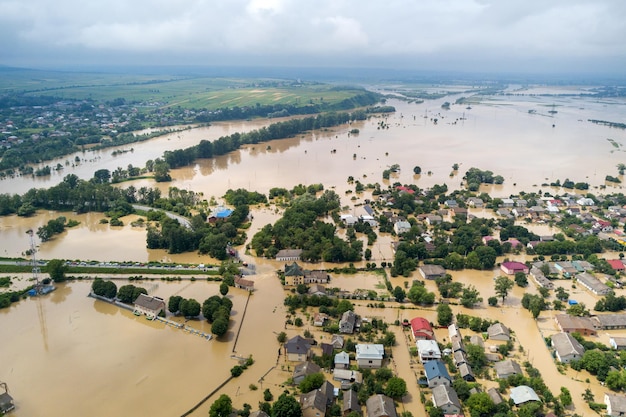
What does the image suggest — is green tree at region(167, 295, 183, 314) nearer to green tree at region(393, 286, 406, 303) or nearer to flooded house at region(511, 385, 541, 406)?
green tree at region(393, 286, 406, 303)

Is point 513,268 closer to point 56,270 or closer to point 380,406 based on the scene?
point 380,406

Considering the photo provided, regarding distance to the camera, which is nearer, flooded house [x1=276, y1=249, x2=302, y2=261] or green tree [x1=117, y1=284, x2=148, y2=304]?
green tree [x1=117, y1=284, x2=148, y2=304]

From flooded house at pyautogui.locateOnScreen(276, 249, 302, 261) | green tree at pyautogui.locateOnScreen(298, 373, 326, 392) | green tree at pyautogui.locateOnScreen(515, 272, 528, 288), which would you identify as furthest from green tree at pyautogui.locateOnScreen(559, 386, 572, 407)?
flooded house at pyautogui.locateOnScreen(276, 249, 302, 261)

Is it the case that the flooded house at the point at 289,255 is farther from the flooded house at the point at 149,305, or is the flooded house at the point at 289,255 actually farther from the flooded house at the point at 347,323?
the flooded house at the point at 149,305

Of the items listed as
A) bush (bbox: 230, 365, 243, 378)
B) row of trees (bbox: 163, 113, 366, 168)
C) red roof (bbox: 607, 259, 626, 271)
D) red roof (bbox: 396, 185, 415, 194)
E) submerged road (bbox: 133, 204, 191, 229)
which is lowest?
bush (bbox: 230, 365, 243, 378)

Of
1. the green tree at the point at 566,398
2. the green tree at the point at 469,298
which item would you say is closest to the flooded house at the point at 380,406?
the green tree at the point at 566,398
